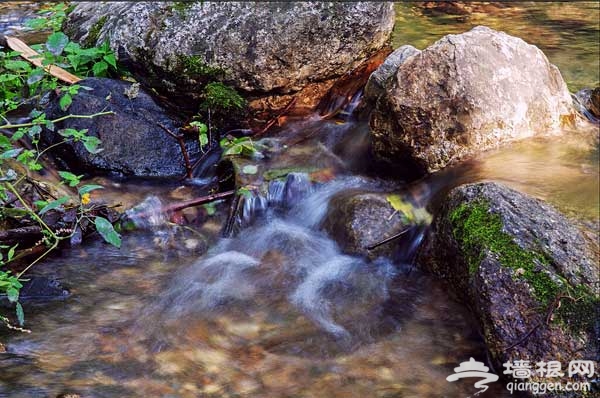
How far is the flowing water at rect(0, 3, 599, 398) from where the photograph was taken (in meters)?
3.27

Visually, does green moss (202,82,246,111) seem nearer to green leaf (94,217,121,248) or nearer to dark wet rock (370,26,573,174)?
dark wet rock (370,26,573,174)

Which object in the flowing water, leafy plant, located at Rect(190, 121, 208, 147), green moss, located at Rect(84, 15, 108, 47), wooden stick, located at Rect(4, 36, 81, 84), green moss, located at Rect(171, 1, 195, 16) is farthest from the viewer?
green moss, located at Rect(84, 15, 108, 47)

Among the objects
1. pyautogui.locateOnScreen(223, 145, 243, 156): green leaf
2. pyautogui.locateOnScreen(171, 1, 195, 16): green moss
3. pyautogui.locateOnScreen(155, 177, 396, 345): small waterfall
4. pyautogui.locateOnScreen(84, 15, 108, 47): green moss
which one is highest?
pyautogui.locateOnScreen(171, 1, 195, 16): green moss

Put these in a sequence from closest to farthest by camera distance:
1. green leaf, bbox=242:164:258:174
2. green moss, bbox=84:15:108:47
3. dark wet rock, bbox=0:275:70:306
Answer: dark wet rock, bbox=0:275:70:306, green leaf, bbox=242:164:258:174, green moss, bbox=84:15:108:47

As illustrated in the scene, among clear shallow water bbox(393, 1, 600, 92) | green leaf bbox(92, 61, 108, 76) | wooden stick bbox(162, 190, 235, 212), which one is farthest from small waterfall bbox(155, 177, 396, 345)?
clear shallow water bbox(393, 1, 600, 92)

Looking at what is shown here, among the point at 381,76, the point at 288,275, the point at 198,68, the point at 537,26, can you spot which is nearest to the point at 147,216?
the point at 288,275

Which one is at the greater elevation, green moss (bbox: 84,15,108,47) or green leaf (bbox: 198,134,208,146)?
green moss (bbox: 84,15,108,47)

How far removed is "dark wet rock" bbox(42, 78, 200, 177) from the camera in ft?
18.8

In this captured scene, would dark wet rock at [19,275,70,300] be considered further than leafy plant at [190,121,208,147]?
No

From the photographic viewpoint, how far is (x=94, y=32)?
6664 mm

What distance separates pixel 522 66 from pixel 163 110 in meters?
3.50

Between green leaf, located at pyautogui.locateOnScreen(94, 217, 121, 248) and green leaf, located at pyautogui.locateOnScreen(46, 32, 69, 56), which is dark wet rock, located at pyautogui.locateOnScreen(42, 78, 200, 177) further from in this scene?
green leaf, located at pyautogui.locateOnScreen(94, 217, 121, 248)

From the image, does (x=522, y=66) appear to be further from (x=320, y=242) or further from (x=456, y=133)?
(x=320, y=242)

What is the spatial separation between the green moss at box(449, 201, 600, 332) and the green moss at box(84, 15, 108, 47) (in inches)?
181
